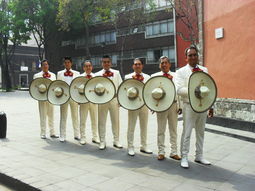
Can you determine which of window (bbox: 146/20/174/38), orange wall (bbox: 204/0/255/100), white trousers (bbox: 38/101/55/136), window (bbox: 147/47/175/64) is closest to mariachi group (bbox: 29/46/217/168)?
white trousers (bbox: 38/101/55/136)

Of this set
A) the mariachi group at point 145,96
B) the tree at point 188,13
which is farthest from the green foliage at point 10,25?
the mariachi group at point 145,96

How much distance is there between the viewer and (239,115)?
8.59m

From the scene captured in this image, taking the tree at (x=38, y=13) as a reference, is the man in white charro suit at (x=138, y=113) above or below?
below

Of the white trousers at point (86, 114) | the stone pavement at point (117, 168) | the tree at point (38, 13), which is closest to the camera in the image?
the stone pavement at point (117, 168)

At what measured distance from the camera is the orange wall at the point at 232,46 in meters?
8.26

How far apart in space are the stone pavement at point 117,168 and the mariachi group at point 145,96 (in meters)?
0.31

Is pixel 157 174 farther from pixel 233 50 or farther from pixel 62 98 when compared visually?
pixel 233 50

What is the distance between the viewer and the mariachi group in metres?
4.82

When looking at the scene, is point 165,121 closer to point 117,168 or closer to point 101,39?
point 117,168

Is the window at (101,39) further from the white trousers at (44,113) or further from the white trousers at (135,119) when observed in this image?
the white trousers at (135,119)

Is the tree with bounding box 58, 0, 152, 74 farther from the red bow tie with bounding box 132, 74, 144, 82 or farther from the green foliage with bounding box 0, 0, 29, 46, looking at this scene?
the red bow tie with bounding box 132, 74, 144, 82

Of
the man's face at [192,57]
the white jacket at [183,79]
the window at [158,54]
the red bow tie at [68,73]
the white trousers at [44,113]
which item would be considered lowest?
the white trousers at [44,113]

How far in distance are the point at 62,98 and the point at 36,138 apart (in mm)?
1488

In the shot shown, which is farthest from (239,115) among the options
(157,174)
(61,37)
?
(61,37)
